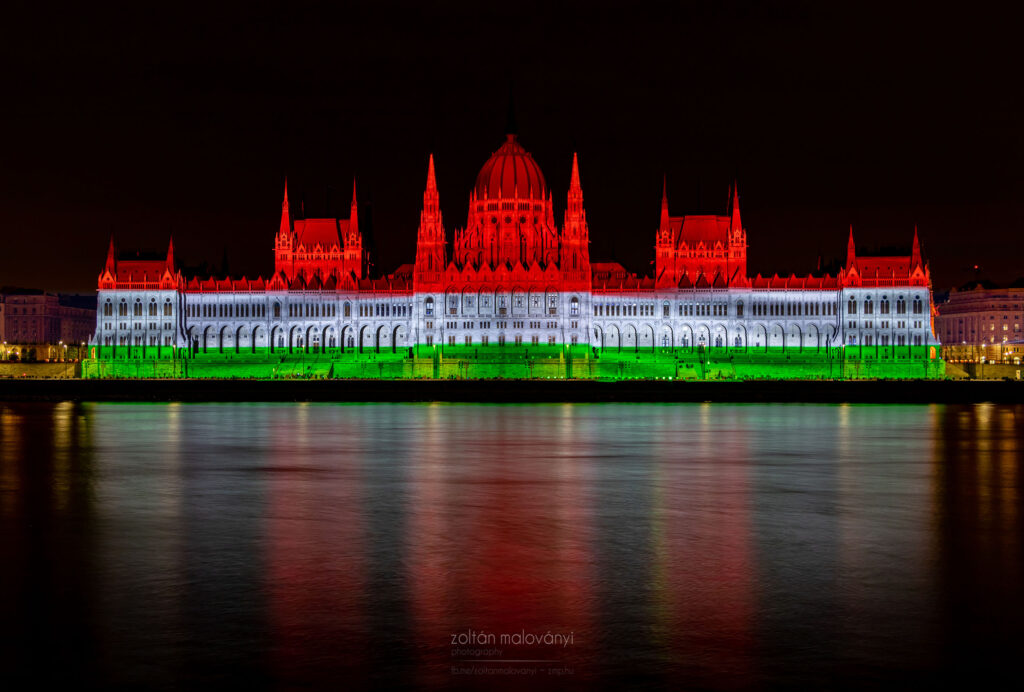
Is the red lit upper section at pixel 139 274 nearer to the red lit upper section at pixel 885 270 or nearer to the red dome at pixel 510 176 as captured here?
the red dome at pixel 510 176

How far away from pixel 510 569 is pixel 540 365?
232 ft

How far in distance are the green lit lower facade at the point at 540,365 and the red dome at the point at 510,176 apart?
20247 millimetres

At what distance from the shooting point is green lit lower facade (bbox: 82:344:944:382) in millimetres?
83312

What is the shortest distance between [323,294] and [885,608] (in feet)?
326

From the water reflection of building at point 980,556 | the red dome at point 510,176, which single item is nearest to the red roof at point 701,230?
the red dome at point 510,176

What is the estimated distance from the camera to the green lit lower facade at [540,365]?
273ft

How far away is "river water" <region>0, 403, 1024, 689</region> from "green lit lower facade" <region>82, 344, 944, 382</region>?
173 ft

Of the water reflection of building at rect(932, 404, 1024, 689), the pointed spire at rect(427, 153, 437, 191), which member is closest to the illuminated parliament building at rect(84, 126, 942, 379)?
the pointed spire at rect(427, 153, 437, 191)

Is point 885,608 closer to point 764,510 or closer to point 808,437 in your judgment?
point 764,510

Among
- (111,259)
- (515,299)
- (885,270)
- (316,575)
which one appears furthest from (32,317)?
(316,575)

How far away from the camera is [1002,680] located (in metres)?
9.48

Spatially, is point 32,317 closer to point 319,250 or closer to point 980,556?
point 319,250

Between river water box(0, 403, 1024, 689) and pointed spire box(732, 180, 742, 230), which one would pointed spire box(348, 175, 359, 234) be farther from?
river water box(0, 403, 1024, 689)

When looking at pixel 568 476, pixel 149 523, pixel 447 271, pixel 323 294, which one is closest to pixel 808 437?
pixel 568 476
